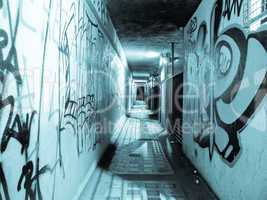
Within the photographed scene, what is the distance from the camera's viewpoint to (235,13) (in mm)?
2469

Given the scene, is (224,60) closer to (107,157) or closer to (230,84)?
(230,84)

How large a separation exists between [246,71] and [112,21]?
4.00m

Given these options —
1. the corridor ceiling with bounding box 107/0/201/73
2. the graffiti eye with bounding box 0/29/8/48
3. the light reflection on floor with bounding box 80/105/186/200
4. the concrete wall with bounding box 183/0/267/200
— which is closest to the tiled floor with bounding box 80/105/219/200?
the light reflection on floor with bounding box 80/105/186/200

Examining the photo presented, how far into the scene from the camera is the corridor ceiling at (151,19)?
4.38 metres

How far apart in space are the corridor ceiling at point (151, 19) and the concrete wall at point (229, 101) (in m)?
0.58

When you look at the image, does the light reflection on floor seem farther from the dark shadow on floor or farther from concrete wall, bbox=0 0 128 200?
concrete wall, bbox=0 0 128 200

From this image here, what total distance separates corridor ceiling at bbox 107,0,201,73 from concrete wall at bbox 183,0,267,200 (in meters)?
0.58

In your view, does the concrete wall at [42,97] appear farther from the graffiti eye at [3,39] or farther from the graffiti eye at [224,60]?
the graffiti eye at [224,60]

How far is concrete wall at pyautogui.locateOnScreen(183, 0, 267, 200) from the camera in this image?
1.96 meters

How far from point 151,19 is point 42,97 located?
13.2ft

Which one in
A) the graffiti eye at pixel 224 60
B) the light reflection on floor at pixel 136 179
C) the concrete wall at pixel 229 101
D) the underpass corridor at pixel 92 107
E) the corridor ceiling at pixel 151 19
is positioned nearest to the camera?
the underpass corridor at pixel 92 107

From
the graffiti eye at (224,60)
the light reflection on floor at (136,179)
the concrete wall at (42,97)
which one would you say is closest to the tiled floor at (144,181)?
the light reflection on floor at (136,179)

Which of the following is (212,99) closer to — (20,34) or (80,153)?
(80,153)

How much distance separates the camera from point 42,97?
1.71 m
